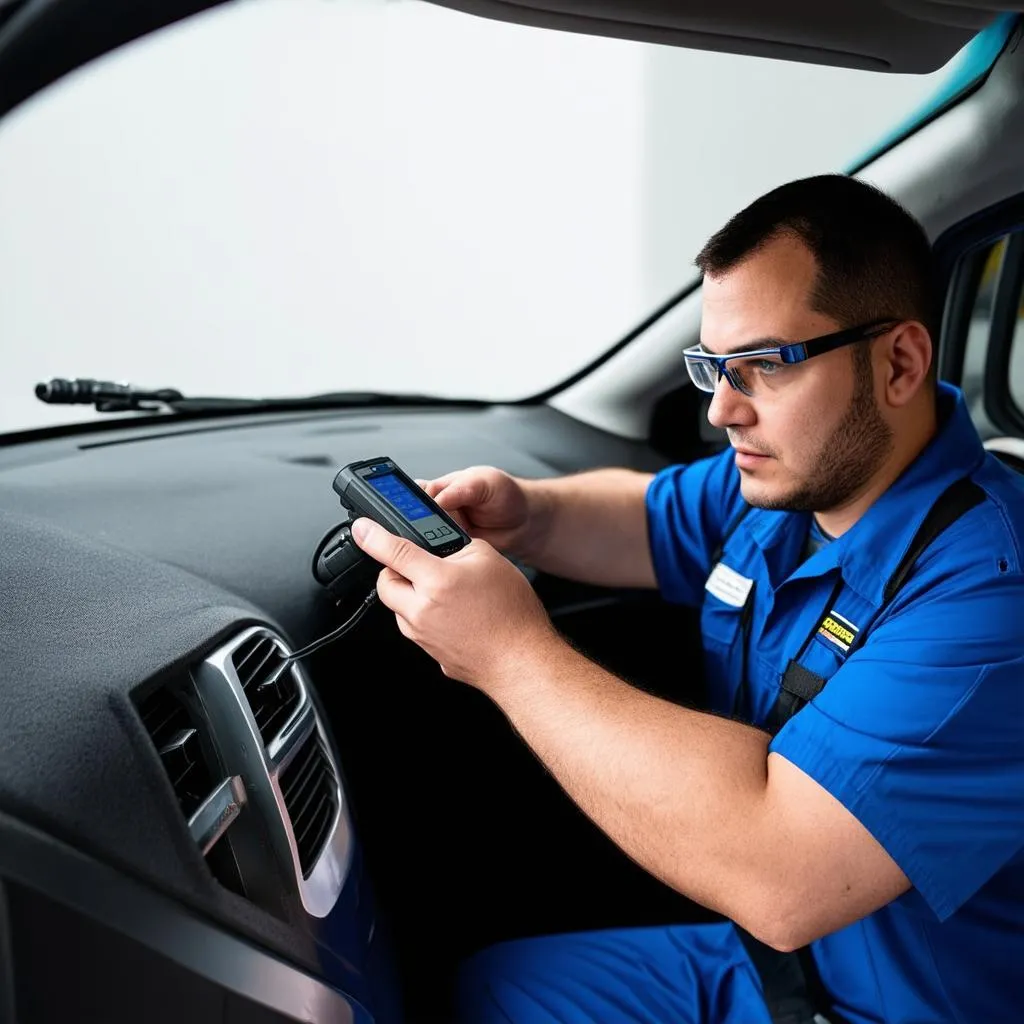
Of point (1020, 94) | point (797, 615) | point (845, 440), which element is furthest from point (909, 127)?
point (797, 615)

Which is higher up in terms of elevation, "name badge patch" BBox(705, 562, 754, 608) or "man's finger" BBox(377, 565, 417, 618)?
"man's finger" BBox(377, 565, 417, 618)

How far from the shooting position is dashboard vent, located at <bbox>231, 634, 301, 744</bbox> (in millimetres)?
1067

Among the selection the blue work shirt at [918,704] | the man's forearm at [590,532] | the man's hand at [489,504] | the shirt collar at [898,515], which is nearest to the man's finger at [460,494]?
the man's hand at [489,504]

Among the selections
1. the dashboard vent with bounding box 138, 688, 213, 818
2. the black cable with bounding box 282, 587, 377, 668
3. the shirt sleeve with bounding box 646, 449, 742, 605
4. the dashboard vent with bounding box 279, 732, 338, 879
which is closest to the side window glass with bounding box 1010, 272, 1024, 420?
the shirt sleeve with bounding box 646, 449, 742, 605

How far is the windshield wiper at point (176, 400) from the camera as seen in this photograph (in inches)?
66.6

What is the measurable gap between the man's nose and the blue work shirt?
0.61 ft

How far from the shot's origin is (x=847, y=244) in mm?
1192

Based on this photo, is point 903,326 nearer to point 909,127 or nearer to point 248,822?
point 909,127

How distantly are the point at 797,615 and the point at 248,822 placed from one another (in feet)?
→ 2.34

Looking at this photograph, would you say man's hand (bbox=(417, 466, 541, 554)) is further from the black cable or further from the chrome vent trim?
the chrome vent trim

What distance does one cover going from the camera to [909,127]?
67.2 inches

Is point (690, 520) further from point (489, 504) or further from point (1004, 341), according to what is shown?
point (1004, 341)

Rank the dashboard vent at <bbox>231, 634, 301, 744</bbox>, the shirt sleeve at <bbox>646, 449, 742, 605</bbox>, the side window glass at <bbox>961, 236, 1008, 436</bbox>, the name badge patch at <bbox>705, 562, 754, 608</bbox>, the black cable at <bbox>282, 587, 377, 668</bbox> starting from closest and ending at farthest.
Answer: the dashboard vent at <bbox>231, 634, 301, 744</bbox>, the black cable at <bbox>282, 587, 377, 668</bbox>, the name badge patch at <bbox>705, 562, 754, 608</bbox>, the shirt sleeve at <bbox>646, 449, 742, 605</bbox>, the side window glass at <bbox>961, 236, 1008, 436</bbox>

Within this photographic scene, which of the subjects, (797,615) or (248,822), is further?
(797,615)
